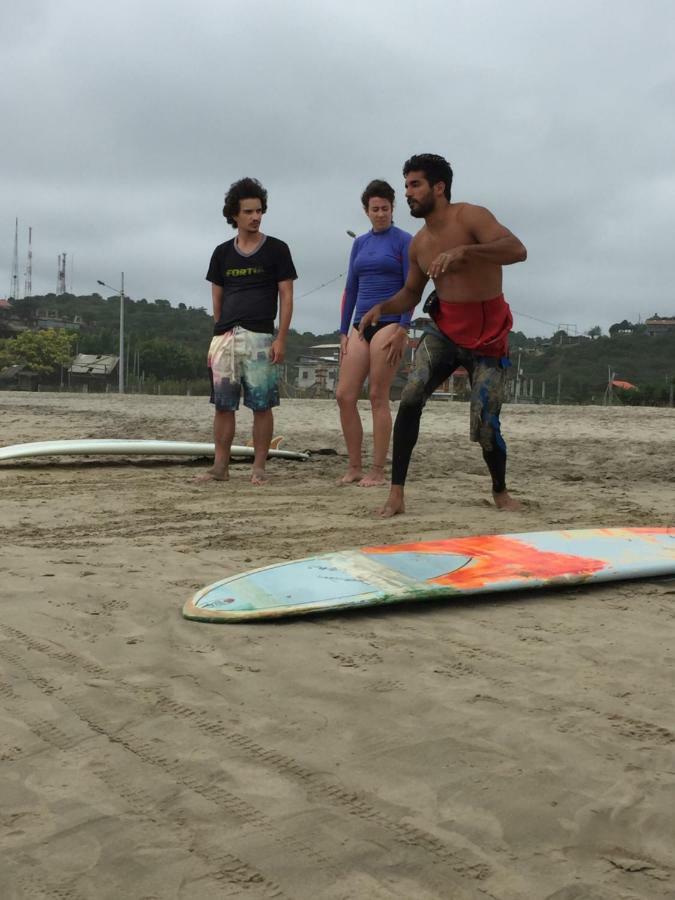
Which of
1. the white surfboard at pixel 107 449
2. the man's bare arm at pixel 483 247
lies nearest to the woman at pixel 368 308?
the man's bare arm at pixel 483 247

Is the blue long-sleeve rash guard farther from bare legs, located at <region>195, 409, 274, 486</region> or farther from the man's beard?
the man's beard

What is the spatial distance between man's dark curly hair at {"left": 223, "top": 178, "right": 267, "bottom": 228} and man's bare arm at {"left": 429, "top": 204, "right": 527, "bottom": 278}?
171 cm

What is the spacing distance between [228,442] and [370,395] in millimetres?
949

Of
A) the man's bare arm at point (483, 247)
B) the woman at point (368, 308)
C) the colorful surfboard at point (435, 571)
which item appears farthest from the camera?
the woman at point (368, 308)

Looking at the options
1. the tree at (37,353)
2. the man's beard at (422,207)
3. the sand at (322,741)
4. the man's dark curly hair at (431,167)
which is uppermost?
the tree at (37,353)

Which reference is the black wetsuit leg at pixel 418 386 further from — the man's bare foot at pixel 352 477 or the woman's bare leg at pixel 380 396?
the man's bare foot at pixel 352 477

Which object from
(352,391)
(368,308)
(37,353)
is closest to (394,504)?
(352,391)

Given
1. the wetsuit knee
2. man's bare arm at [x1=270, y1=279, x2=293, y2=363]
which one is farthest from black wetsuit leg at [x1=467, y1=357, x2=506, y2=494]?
man's bare arm at [x1=270, y1=279, x2=293, y2=363]

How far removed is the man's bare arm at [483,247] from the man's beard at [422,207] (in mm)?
157

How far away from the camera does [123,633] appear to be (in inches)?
93.7

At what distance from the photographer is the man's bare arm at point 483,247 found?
4223 mm

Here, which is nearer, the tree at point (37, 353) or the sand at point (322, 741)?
the sand at point (322, 741)

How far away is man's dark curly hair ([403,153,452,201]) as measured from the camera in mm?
4469

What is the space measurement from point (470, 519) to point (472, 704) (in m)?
2.43
